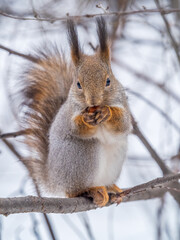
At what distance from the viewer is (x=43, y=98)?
2.17m

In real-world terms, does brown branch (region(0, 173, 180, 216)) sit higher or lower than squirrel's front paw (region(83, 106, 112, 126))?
lower

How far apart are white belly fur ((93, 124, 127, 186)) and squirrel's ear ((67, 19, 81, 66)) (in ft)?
1.17

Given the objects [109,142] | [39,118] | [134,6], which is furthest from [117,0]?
[109,142]

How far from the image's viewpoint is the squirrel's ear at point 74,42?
168cm

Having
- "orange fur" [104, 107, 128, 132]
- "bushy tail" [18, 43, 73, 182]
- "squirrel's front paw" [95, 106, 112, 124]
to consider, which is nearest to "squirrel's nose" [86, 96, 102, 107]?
"squirrel's front paw" [95, 106, 112, 124]

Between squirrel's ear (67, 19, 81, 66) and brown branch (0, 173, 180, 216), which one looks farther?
squirrel's ear (67, 19, 81, 66)

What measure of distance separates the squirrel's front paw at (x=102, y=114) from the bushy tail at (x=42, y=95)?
1.55ft

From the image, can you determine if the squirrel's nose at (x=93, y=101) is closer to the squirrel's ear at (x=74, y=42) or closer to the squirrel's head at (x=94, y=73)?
the squirrel's head at (x=94, y=73)

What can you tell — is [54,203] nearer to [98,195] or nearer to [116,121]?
[98,195]

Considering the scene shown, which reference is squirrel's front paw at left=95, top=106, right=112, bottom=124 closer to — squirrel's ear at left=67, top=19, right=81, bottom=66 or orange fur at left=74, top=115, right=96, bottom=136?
orange fur at left=74, top=115, right=96, bottom=136

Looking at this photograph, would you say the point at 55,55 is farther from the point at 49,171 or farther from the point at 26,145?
the point at 49,171

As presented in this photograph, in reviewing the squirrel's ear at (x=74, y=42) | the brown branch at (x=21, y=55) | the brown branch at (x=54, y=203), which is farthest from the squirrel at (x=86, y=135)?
the brown branch at (x=21, y=55)

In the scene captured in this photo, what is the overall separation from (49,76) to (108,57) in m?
0.47

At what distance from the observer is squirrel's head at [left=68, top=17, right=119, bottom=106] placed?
159cm
